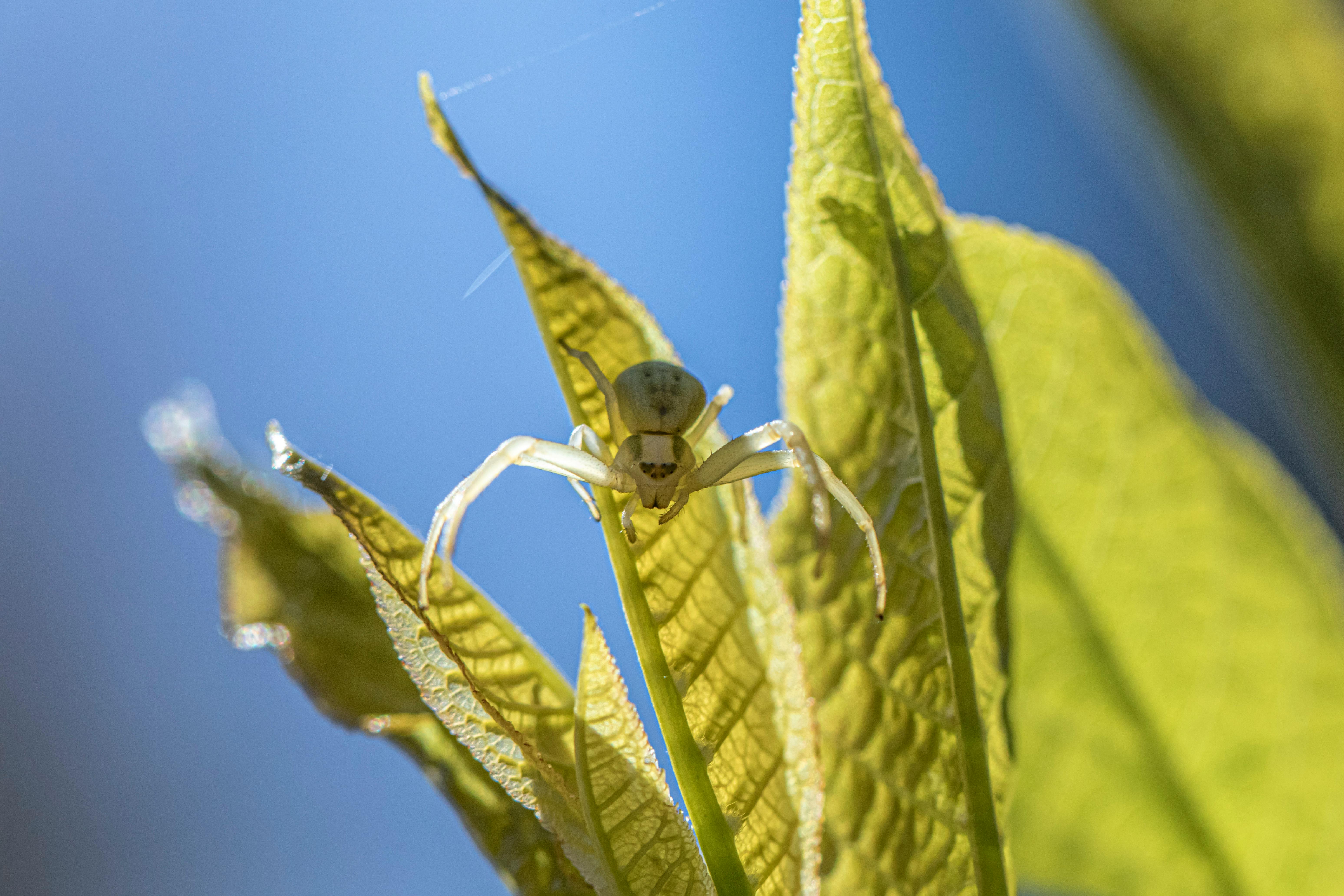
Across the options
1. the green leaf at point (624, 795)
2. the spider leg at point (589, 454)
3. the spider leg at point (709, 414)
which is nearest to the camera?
the green leaf at point (624, 795)

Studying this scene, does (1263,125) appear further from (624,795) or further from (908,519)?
(624,795)

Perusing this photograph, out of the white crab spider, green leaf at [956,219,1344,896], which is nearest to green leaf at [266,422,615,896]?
the white crab spider

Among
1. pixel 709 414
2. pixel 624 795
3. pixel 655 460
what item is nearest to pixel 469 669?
pixel 624 795

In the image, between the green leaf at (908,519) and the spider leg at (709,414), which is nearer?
the green leaf at (908,519)

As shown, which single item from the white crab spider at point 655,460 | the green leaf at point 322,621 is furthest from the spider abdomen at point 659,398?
the green leaf at point 322,621

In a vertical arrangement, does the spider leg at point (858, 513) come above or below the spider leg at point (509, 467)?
below

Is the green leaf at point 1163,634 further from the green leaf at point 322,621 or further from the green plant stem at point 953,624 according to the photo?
the green leaf at point 322,621
